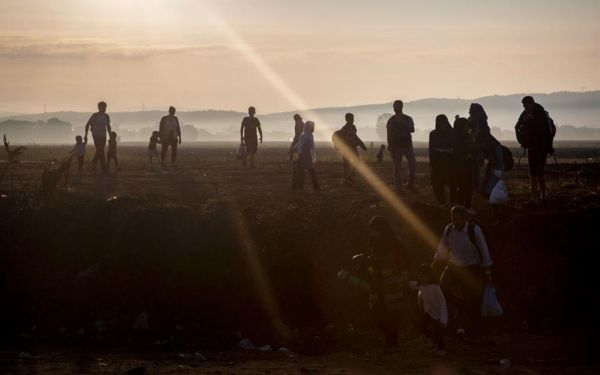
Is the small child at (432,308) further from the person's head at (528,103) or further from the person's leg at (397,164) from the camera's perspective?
the person's leg at (397,164)

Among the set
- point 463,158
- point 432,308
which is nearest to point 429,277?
point 432,308

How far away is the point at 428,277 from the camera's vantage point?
1216 centimetres

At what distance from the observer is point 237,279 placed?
52.1 feet

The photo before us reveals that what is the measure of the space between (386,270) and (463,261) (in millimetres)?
1095

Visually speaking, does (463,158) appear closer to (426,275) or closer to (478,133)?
(478,133)

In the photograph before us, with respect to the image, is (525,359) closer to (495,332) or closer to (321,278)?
(495,332)

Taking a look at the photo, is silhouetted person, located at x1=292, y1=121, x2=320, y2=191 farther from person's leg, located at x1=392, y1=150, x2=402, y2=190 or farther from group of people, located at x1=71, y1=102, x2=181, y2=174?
group of people, located at x1=71, y1=102, x2=181, y2=174

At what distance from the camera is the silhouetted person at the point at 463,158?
52.6 feet

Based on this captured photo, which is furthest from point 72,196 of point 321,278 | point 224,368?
point 224,368

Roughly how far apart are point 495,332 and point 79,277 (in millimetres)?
7219

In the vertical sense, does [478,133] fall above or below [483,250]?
above

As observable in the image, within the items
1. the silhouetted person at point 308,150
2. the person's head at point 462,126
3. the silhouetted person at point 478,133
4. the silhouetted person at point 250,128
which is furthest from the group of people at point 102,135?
the silhouetted person at point 478,133

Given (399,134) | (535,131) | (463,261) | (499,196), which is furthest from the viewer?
(399,134)

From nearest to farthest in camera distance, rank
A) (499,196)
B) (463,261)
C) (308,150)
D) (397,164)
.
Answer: (463,261) < (499,196) < (397,164) < (308,150)
